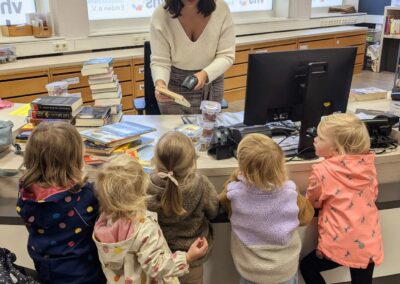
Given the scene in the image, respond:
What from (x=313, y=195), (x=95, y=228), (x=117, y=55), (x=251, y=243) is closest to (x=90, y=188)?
(x=95, y=228)

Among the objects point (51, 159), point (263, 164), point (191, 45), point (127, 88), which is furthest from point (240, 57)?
point (51, 159)

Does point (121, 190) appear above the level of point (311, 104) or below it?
below

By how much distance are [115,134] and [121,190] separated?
712mm

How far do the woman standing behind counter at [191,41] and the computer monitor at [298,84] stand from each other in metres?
0.62

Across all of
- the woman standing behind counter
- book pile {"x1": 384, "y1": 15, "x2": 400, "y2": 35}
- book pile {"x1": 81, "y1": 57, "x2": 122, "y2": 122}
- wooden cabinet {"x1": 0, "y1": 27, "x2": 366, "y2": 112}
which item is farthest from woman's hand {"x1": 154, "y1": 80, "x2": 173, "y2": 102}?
book pile {"x1": 384, "y1": 15, "x2": 400, "y2": 35}

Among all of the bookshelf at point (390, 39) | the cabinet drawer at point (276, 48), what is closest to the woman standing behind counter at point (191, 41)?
the cabinet drawer at point (276, 48)

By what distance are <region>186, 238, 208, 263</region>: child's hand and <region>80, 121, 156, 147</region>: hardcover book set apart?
651 millimetres

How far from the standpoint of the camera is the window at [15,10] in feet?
14.8

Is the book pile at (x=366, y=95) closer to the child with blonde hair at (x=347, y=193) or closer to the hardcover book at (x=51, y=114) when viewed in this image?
the child with blonde hair at (x=347, y=193)

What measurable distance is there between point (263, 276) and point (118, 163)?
709mm

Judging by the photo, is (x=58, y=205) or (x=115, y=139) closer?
(x=58, y=205)

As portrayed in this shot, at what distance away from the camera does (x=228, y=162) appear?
192 cm

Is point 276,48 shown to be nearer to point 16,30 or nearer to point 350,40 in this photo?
point 350,40

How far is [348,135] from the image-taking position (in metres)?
1.74
